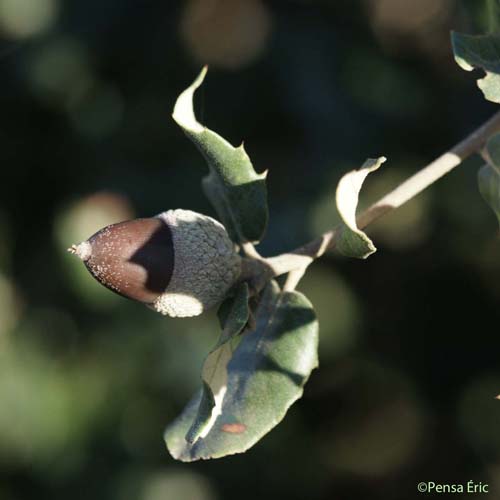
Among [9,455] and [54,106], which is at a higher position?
[54,106]

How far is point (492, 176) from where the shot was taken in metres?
1.09

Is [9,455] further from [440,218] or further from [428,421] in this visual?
[440,218]

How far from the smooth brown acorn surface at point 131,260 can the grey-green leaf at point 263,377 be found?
7.3 inches

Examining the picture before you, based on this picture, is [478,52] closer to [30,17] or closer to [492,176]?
[492,176]

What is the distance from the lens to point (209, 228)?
1.04 m

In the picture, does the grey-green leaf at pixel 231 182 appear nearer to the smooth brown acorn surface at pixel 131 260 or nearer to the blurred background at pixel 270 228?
the smooth brown acorn surface at pixel 131 260

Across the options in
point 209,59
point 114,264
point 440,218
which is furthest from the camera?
point 209,59

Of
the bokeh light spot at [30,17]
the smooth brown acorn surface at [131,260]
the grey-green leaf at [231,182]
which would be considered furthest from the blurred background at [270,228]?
the smooth brown acorn surface at [131,260]

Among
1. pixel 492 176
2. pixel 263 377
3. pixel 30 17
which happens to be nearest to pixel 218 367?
pixel 263 377

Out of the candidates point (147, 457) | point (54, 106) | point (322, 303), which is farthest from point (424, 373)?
point (54, 106)

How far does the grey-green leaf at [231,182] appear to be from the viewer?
1.07 m

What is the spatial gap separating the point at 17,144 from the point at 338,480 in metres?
1.38

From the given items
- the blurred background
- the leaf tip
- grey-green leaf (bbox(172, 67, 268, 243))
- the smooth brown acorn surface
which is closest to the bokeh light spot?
the blurred background

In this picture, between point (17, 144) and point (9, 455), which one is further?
point (17, 144)
